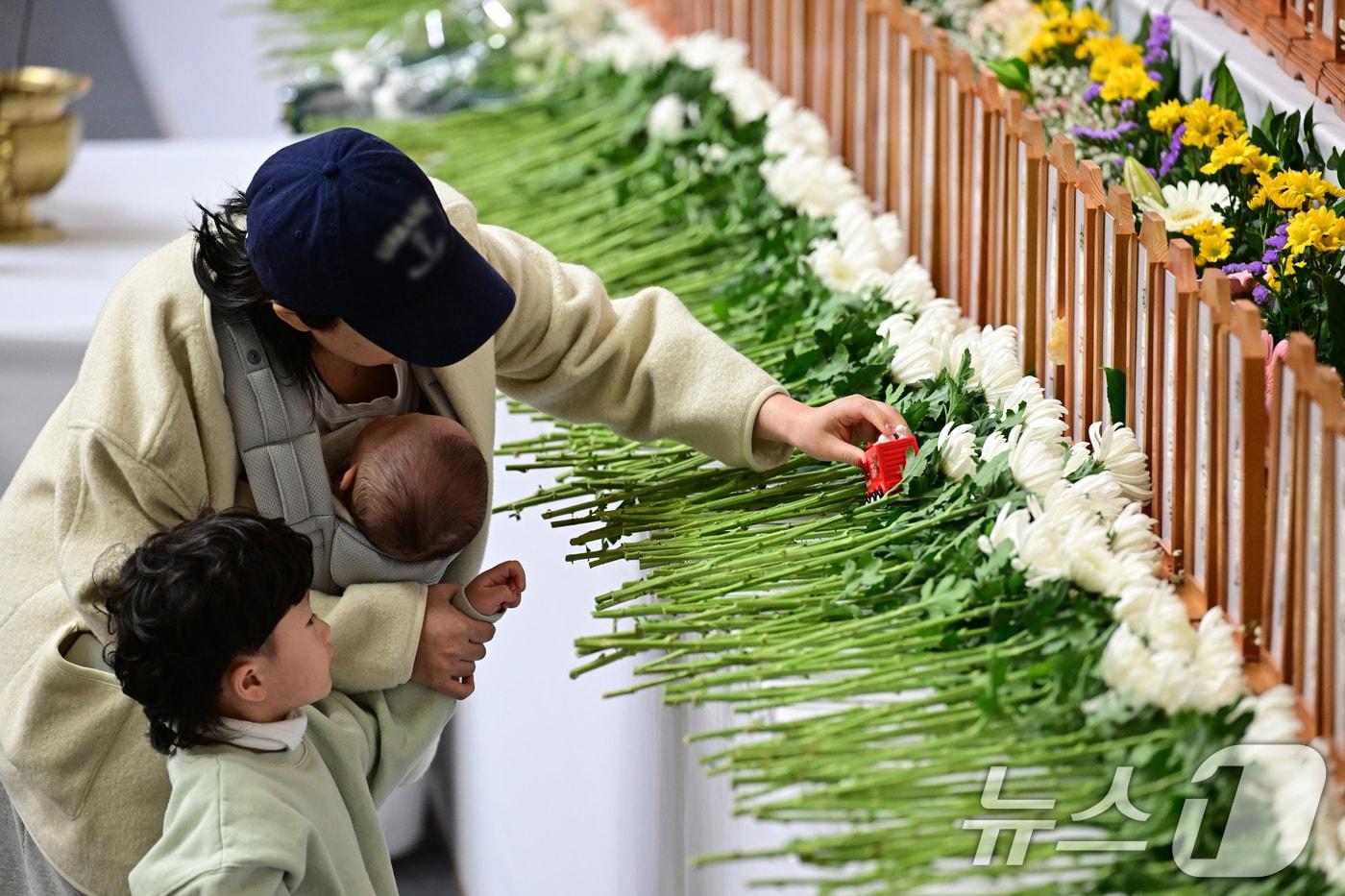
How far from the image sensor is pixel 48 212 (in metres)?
3.16

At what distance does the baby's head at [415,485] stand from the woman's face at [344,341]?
77 mm

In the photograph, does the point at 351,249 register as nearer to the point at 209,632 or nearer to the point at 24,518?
the point at 209,632

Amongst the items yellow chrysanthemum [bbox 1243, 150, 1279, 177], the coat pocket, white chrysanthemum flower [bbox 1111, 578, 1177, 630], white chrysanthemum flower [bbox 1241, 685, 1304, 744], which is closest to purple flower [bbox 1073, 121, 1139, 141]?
yellow chrysanthemum [bbox 1243, 150, 1279, 177]

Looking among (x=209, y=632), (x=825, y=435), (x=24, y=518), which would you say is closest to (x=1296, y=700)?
(x=825, y=435)

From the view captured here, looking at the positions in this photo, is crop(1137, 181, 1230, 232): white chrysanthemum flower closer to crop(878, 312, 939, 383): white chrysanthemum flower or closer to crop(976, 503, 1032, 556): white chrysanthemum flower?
crop(878, 312, 939, 383): white chrysanthemum flower

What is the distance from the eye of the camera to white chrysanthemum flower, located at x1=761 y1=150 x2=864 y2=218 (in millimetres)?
2299

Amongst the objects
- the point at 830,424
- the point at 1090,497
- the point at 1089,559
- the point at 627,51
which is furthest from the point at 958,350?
the point at 627,51

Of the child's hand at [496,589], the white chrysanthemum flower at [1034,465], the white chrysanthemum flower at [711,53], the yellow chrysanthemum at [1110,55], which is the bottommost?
the child's hand at [496,589]

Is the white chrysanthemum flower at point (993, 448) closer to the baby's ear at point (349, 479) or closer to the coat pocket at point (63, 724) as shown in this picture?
the baby's ear at point (349, 479)

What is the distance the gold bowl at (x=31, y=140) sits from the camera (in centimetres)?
288

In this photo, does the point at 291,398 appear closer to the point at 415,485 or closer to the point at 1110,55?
the point at 415,485

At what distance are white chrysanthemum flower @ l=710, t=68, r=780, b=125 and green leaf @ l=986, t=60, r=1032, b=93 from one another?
468 millimetres

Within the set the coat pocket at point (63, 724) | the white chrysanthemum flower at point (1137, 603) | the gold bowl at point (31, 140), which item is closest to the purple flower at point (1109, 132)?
the white chrysanthemum flower at point (1137, 603)

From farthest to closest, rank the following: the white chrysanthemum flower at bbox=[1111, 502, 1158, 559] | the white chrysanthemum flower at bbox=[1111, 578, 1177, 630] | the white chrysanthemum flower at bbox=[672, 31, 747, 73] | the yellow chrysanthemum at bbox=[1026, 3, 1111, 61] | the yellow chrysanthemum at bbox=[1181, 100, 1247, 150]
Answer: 1. the white chrysanthemum flower at bbox=[672, 31, 747, 73]
2. the yellow chrysanthemum at bbox=[1026, 3, 1111, 61]
3. the yellow chrysanthemum at bbox=[1181, 100, 1247, 150]
4. the white chrysanthemum flower at bbox=[1111, 502, 1158, 559]
5. the white chrysanthemum flower at bbox=[1111, 578, 1177, 630]
